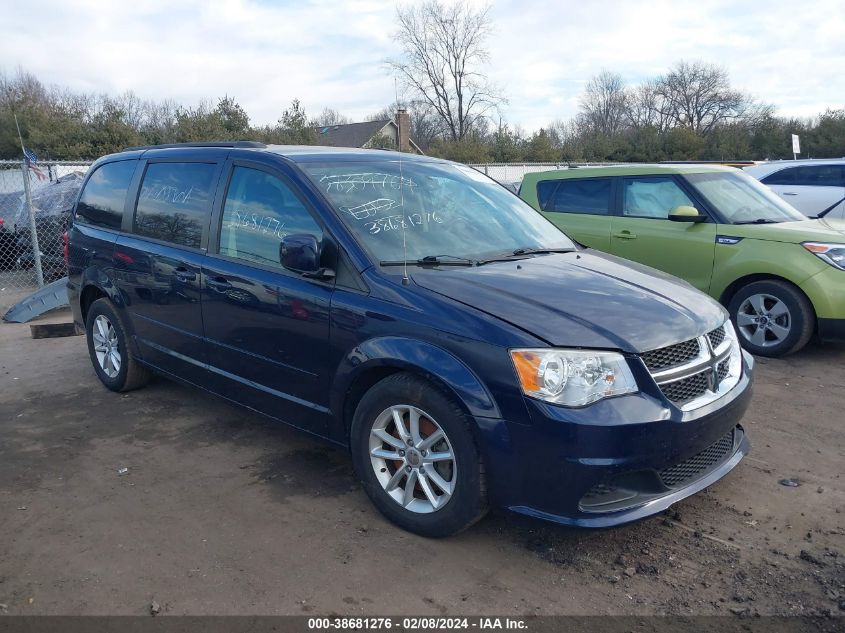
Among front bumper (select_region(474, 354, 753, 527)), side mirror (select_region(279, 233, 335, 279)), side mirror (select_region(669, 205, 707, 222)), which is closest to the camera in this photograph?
front bumper (select_region(474, 354, 753, 527))

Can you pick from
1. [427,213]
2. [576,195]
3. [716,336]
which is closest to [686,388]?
[716,336]

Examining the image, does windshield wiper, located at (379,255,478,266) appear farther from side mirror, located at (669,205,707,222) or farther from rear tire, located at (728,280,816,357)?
rear tire, located at (728,280,816,357)

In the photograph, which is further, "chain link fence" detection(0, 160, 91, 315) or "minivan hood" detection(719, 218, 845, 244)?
"chain link fence" detection(0, 160, 91, 315)

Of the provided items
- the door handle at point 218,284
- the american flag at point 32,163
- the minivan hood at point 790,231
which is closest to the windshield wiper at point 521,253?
the door handle at point 218,284

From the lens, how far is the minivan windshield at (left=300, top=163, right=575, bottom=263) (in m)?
3.59

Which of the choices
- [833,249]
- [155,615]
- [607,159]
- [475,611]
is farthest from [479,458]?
[607,159]

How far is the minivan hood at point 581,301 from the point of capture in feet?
9.63

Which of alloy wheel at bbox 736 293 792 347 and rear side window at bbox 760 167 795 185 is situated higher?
rear side window at bbox 760 167 795 185

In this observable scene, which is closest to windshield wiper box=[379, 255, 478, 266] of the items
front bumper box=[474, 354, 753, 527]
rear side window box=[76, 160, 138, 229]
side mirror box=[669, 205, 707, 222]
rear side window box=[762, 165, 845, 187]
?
front bumper box=[474, 354, 753, 527]

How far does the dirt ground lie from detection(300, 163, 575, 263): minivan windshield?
141cm

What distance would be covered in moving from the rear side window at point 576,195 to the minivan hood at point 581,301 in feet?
12.3

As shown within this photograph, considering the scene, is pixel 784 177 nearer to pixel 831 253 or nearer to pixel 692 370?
pixel 831 253

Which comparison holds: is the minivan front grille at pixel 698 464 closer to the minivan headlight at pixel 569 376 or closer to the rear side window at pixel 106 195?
the minivan headlight at pixel 569 376

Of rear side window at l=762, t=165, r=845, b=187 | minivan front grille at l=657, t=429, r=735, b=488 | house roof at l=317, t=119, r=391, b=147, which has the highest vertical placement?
house roof at l=317, t=119, r=391, b=147
